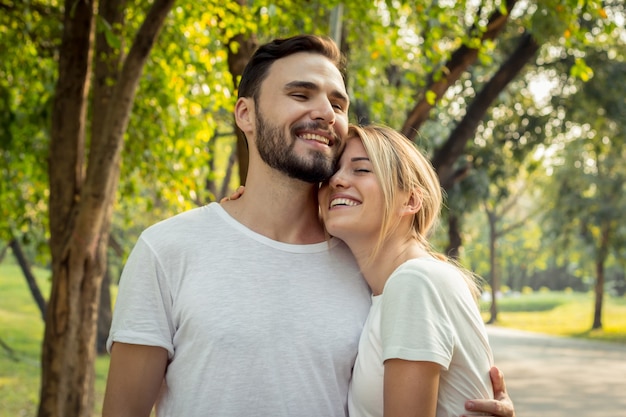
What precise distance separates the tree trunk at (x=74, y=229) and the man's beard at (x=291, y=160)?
10.9 ft

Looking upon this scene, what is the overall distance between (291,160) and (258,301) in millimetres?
565

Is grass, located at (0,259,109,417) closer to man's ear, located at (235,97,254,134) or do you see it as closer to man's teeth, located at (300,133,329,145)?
man's ear, located at (235,97,254,134)

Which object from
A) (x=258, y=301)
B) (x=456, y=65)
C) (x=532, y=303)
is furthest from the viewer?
(x=532, y=303)

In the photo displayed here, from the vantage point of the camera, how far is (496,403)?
9.84 ft

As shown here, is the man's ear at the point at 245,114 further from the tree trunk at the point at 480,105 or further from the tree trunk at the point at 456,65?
the tree trunk at the point at 480,105

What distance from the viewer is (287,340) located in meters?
3.12

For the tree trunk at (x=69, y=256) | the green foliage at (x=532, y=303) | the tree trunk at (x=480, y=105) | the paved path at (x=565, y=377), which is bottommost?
the green foliage at (x=532, y=303)

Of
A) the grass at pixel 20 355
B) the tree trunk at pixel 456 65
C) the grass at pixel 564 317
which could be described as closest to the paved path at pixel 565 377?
the grass at pixel 564 317

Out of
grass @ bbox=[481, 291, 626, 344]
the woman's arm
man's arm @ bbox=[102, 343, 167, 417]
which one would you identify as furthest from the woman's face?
grass @ bbox=[481, 291, 626, 344]

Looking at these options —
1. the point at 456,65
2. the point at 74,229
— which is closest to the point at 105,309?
the point at 456,65

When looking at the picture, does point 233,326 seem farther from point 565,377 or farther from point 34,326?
point 34,326

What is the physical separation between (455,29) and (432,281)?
20.5ft

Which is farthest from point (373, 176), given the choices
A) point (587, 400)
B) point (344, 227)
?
point (587, 400)

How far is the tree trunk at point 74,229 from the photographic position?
6.64 m
